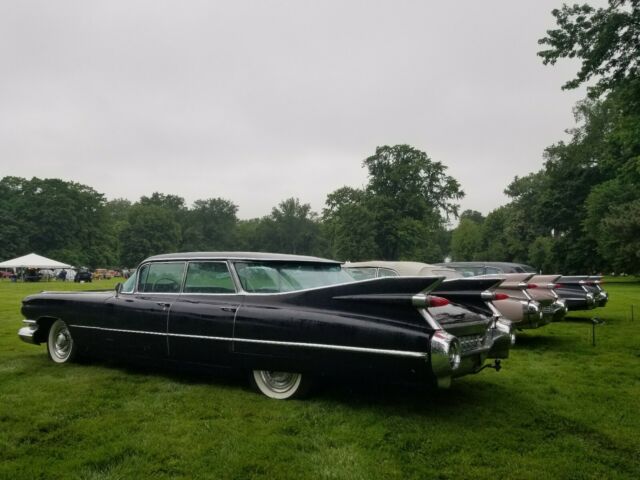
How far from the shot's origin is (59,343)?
6.98 metres

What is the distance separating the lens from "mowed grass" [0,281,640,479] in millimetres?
3604

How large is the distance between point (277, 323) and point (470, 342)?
1.85 m

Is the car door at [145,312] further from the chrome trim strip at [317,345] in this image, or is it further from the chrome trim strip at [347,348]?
the chrome trim strip at [347,348]

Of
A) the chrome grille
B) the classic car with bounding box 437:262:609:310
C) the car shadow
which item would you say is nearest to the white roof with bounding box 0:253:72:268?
the classic car with bounding box 437:262:609:310

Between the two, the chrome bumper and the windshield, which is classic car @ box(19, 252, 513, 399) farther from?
the chrome bumper

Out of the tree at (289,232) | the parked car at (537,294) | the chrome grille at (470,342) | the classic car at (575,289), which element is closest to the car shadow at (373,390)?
the chrome grille at (470,342)

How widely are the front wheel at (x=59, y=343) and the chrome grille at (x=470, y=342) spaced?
496cm

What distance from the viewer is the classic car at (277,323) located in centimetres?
438

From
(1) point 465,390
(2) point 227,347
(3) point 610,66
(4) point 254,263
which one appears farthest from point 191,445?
(3) point 610,66

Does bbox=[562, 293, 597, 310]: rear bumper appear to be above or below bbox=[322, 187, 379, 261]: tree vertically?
below

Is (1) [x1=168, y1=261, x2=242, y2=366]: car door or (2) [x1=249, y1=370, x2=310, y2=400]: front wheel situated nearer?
(2) [x1=249, y1=370, x2=310, y2=400]: front wheel

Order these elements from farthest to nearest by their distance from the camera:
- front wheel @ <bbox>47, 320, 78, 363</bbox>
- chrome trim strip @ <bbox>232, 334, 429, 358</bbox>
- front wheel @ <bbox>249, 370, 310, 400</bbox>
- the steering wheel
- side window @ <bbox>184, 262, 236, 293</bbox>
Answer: front wheel @ <bbox>47, 320, 78, 363</bbox> → the steering wheel → side window @ <bbox>184, 262, 236, 293</bbox> → front wheel @ <bbox>249, 370, 310, 400</bbox> → chrome trim strip @ <bbox>232, 334, 429, 358</bbox>

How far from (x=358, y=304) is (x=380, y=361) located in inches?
22.3

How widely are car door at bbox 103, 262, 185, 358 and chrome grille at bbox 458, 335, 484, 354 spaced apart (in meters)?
3.12
